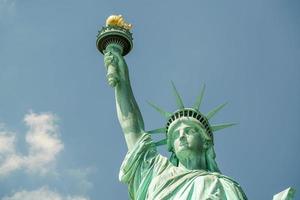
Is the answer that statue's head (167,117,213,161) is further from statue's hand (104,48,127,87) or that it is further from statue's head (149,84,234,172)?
statue's hand (104,48,127,87)

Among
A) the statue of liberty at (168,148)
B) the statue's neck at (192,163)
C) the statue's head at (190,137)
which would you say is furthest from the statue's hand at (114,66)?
the statue's neck at (192,163)

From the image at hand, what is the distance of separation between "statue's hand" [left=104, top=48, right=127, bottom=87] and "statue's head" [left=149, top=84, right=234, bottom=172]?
1163 mm

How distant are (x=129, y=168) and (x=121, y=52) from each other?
2637 mm

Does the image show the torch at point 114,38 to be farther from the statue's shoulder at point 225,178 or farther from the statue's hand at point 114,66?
the statue's shoulder at point 225,178

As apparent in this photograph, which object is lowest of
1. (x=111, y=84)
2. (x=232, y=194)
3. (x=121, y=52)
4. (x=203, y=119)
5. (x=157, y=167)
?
(x=232, y=194)

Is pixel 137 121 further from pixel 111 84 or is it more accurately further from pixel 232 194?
pixel 232 194

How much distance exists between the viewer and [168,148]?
45.0ft

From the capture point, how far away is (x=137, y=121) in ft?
44.4

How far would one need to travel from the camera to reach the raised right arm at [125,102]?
13.4 m

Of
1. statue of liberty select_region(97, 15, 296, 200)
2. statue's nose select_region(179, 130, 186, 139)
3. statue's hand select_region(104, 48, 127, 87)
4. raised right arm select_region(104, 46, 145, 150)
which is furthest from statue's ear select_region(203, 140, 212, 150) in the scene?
statue's hand select_region(104, 48, 127, 87)

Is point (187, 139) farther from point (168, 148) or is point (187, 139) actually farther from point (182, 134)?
point (168, 148)

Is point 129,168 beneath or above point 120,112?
beneath

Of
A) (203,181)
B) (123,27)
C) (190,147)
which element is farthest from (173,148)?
(123,27)

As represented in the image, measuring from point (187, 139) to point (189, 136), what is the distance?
0.09 meters
